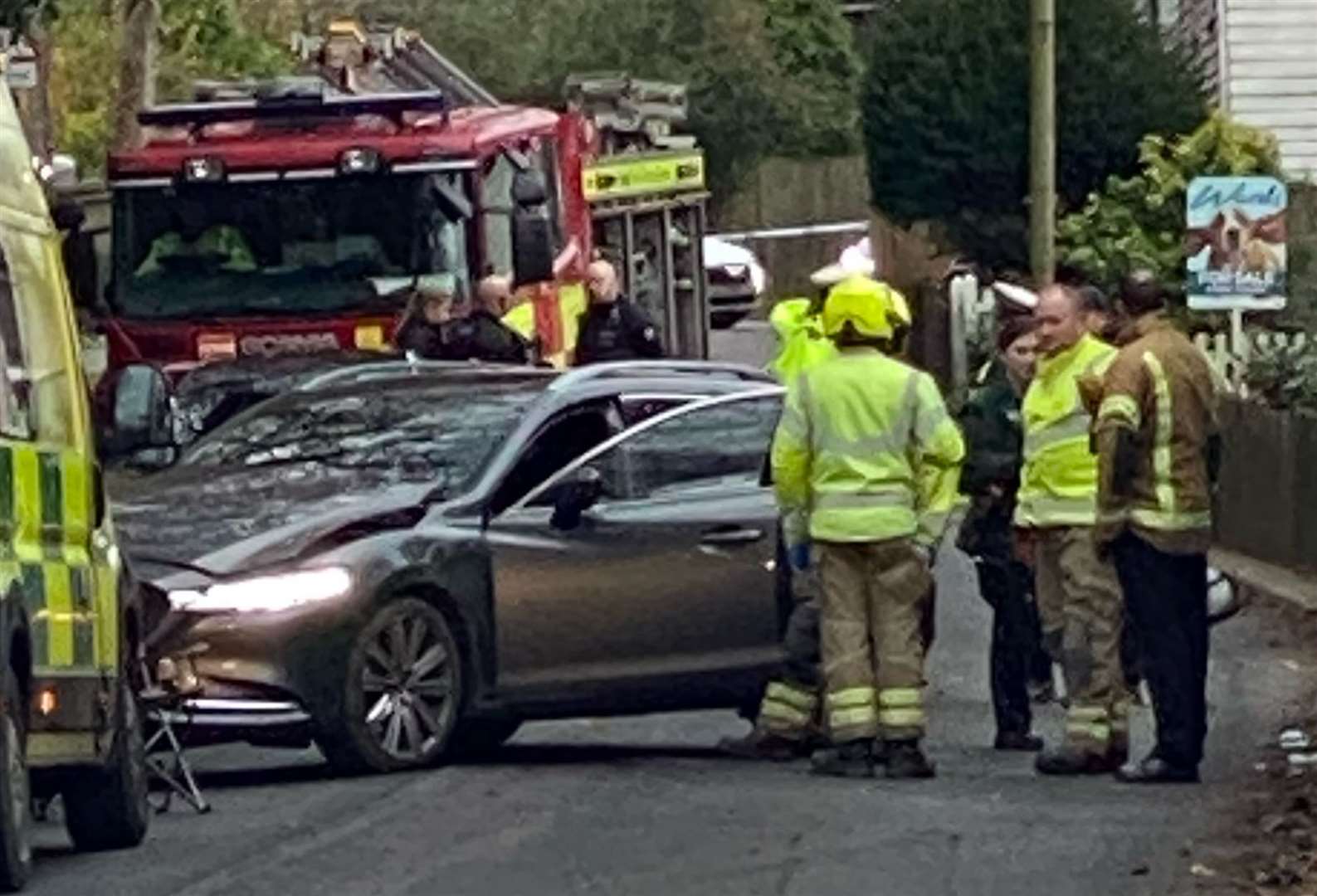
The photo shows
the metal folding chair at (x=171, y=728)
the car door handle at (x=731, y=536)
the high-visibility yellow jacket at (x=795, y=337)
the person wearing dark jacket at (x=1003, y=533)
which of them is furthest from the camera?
the high-visibility yellow jacket at (x=795, y=337)

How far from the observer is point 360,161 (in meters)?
22.2

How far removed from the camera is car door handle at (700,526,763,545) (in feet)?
52.4

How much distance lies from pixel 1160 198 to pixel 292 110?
14.5 m

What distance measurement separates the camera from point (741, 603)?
16.0 meters

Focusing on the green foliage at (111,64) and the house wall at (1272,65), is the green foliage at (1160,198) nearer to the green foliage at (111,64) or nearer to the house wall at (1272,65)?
the house wall at (1272,65)

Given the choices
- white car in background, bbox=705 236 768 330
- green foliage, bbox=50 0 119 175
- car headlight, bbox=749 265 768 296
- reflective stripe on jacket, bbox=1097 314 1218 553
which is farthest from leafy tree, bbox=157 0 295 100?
reflective stripe on jacket, bbox=1097 314 1218 553

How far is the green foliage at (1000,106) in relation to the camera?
38906 millimetres

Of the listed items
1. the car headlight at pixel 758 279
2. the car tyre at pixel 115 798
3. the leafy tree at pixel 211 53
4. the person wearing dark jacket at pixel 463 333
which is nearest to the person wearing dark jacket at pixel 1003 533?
the car tyre at pixel 115 798

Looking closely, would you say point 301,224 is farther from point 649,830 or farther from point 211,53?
point 211,53

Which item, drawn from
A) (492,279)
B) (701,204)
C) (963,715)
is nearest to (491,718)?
(963,715)

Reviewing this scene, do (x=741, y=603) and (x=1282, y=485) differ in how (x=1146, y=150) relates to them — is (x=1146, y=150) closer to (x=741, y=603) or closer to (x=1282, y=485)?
(x=1282, y=485)

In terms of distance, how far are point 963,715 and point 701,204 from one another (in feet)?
45.8

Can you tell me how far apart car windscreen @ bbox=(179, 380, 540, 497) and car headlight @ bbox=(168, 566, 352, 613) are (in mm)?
937

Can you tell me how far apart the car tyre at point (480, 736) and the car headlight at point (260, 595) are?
965 mm
